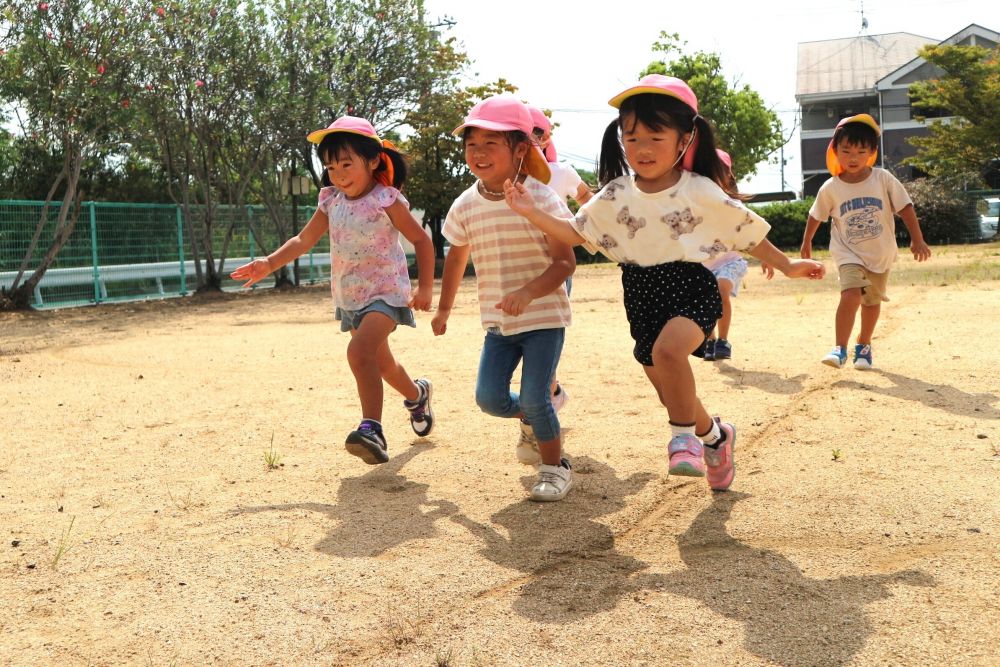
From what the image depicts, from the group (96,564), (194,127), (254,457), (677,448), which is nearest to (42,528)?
(96,564)

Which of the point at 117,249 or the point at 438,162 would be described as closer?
the point at 117,249

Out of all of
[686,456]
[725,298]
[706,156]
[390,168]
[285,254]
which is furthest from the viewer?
[725,298]

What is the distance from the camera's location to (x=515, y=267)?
Result: 12.8 feet

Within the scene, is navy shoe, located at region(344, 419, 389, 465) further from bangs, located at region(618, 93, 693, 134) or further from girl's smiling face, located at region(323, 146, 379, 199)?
bangs, located at region(618, 93, 693, 134)

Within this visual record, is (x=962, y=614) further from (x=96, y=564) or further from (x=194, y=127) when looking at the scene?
(x=194, y=127)

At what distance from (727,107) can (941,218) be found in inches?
324

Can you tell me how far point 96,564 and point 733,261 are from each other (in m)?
5.07

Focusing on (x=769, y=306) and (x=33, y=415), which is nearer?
(x=33, y=415)

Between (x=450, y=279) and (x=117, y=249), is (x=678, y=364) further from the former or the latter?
(x=117, y=249)

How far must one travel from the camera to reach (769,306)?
11.6m

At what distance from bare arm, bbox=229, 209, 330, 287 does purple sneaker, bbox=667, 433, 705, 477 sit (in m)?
2.01


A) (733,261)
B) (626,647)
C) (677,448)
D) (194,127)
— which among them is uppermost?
(194,127)

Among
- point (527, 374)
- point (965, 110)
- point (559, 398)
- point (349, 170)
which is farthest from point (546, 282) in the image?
Answer: point (965, 110)

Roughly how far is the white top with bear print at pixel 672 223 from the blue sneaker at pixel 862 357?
348 cm
